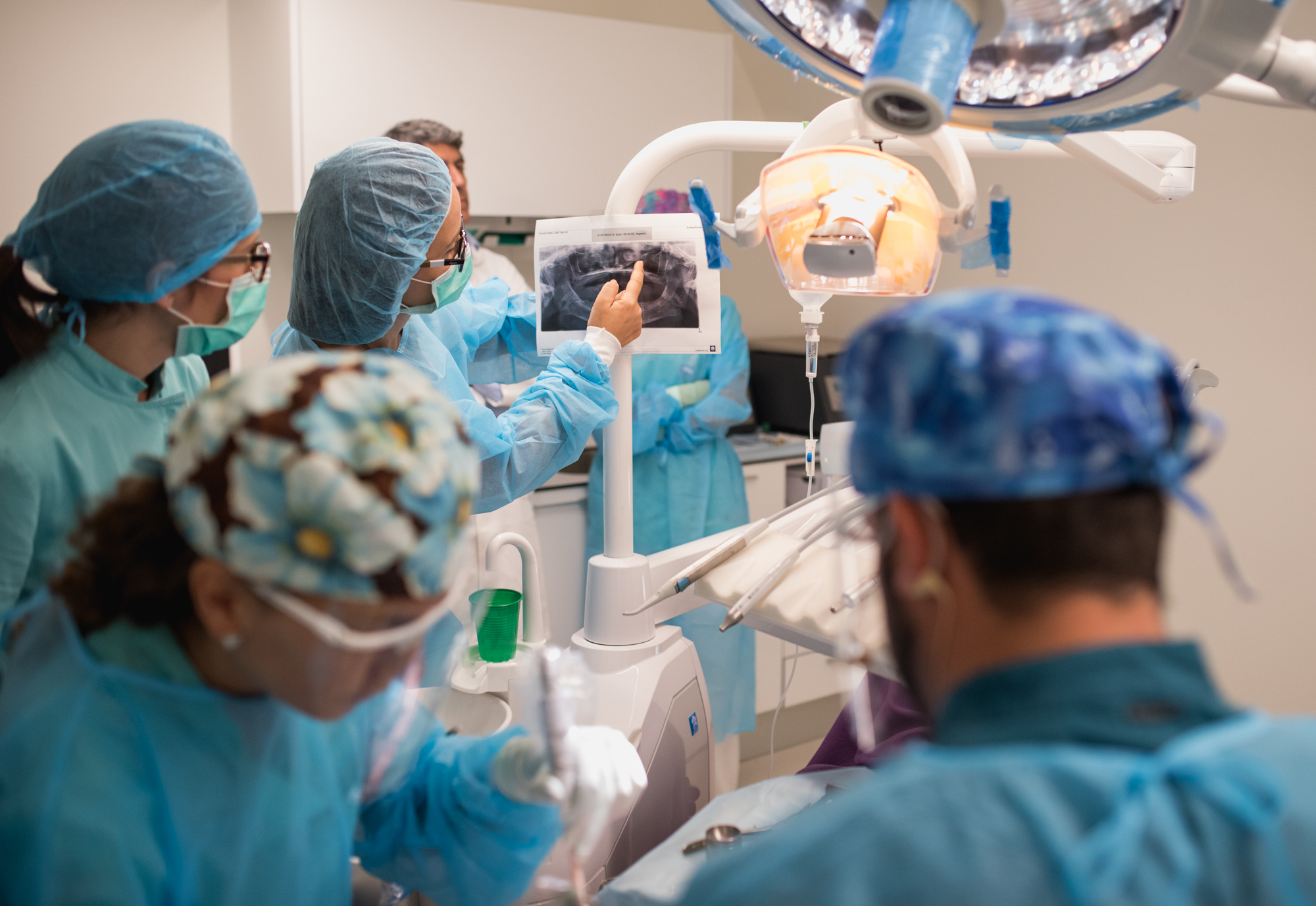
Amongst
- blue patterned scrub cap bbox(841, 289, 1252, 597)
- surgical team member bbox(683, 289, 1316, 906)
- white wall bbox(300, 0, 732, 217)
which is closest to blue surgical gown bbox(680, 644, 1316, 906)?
surgical team member bbox(683, 289, 1316, 906)

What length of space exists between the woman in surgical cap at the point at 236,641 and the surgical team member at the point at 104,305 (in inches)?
10.9

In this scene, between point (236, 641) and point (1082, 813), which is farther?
point (236, 641)

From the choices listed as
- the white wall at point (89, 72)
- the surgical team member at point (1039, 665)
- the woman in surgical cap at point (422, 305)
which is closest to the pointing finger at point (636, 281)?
the woman in surgical cap at point (422, 305)

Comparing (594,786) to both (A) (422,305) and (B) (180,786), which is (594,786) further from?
(A) (422,305)

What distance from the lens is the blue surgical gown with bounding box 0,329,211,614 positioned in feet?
3.77

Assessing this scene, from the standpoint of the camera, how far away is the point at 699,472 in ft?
9.62

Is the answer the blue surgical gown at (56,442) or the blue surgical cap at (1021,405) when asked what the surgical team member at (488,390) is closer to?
the blue surgical gown at (56,442)

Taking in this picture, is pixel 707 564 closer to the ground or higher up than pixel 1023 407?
closer to the ground

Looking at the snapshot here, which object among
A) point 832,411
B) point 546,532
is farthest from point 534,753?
point 832,411

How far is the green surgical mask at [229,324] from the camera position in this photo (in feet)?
4.17

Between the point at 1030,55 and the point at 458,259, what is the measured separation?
3.37 feet

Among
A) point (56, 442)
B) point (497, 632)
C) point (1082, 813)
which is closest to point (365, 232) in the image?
point (56, 442)

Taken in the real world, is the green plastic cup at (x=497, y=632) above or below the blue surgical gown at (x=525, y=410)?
below

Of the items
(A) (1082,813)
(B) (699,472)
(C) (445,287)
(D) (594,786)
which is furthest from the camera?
(B) (699,472)
